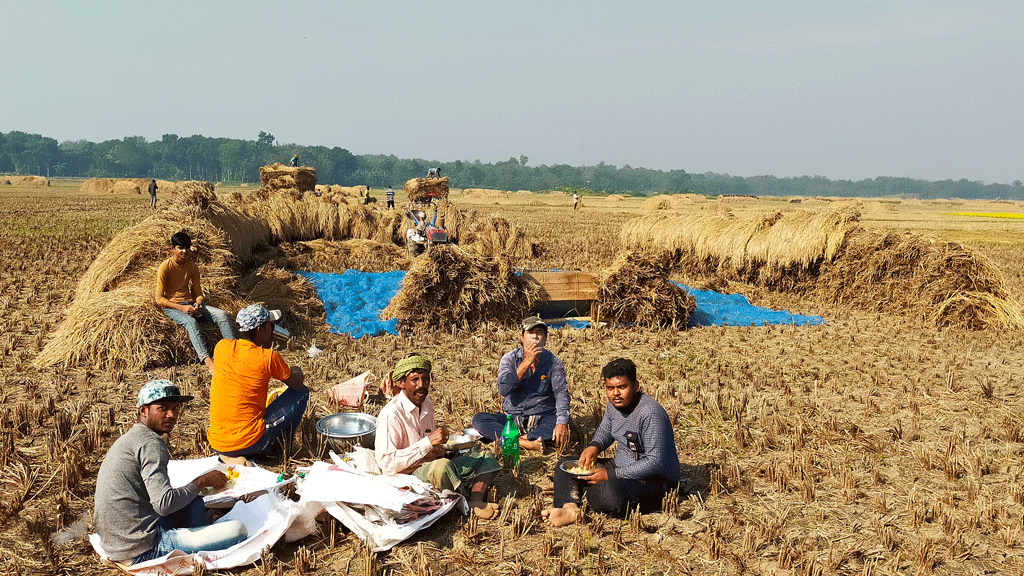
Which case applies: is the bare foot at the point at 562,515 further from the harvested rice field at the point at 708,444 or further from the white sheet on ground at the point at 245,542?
the white sheet on ground at the point at 245,542

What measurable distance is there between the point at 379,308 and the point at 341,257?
5.71 meters

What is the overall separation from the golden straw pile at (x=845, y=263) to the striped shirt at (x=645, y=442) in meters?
9.17

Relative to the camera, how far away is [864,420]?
688 centimetres

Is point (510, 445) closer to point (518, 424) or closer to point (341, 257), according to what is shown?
point (518, 424)

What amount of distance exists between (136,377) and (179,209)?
537 cm

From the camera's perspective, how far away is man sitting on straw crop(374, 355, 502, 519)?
468cm

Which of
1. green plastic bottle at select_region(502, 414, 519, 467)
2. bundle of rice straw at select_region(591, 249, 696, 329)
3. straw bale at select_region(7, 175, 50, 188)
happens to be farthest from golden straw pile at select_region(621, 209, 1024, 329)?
straw bale at select_region(7, 175, 50, 188)

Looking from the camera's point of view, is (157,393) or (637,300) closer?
(157,393)

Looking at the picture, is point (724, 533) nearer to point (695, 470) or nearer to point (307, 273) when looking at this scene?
point (695, 470)

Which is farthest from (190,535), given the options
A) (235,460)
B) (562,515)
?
(562,515)

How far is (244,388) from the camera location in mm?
5258

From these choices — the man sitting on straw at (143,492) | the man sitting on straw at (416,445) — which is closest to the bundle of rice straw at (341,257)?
the man sitting on straw at (416,445)

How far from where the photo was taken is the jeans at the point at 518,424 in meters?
6.11

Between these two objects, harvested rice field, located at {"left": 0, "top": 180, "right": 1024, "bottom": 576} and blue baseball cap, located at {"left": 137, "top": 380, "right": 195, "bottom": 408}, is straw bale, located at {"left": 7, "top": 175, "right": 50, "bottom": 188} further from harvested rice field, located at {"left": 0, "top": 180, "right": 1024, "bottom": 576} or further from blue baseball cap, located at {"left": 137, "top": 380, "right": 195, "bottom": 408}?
blue baseball cap, located at {"left": 137, "top": 380, "right": 195, "bottom": 408}
